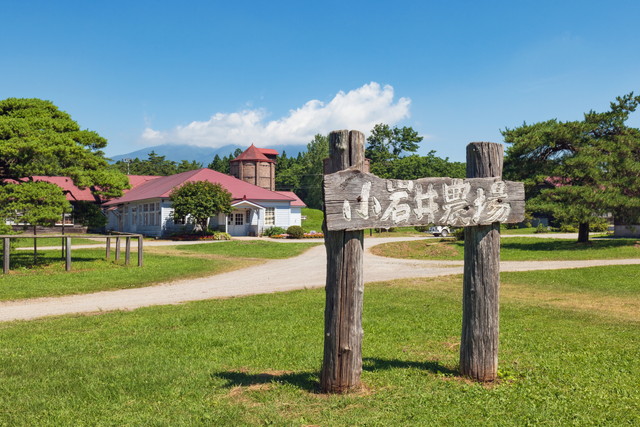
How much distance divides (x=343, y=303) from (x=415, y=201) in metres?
1.40

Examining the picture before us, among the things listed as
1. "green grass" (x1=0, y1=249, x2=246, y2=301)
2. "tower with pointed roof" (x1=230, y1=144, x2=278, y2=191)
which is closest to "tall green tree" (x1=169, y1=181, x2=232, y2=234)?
"green grass" (x1=0, y1=249, x2=246, y2=301)

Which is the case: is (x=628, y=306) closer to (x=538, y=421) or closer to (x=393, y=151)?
(x=538, y=421)

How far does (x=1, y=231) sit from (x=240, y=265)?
889 centimetres

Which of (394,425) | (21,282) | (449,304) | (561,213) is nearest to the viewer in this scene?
(394,425)

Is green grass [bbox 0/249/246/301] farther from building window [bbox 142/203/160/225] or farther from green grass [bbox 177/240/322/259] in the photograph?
building window [bbox 142/203/160/225]

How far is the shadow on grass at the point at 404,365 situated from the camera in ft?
20.4

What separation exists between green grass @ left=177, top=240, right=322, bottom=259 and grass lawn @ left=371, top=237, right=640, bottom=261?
15.9 feet

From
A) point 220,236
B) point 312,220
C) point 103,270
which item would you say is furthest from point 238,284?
point 312,220

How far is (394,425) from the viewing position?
15.0ft

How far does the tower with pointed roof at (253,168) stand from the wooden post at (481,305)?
56.0 metres

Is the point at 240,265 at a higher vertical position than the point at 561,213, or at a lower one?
lower

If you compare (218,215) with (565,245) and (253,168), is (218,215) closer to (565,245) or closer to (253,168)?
(253,168)

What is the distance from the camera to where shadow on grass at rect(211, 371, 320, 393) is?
5686 mm

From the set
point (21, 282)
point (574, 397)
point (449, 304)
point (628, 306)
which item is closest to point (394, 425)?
point (574, 397)
